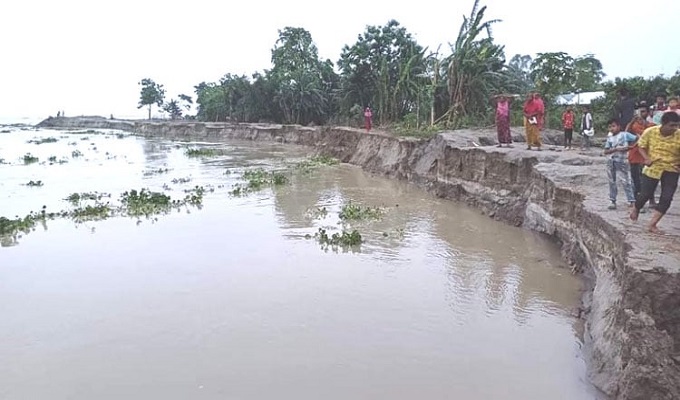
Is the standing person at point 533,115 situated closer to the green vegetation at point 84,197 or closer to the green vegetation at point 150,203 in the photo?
the green vegetation at point 150,203

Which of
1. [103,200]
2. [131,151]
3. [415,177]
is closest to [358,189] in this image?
[415,177]

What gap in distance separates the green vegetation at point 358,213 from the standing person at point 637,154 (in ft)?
20.6

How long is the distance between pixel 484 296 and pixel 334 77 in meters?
37.9

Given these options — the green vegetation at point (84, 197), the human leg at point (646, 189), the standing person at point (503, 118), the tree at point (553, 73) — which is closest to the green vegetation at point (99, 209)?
the green vegetation at point (84, 197)

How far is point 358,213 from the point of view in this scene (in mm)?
13109

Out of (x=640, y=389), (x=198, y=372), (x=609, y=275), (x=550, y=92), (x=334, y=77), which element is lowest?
(x=198, y=372)

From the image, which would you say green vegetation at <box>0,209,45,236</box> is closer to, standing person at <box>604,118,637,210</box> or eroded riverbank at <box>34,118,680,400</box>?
eroded riverbank at <box>34,118,680,400</box>

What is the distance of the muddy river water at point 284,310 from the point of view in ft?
17.5

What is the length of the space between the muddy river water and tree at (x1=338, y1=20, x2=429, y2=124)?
58.7 feet

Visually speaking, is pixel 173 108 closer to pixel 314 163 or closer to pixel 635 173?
pixel 314 163

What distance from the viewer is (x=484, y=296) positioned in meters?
7.69

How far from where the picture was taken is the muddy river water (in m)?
5.34

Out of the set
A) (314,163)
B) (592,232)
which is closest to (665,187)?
(592,232)

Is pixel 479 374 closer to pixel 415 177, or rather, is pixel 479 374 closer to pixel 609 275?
pixel 609 275
